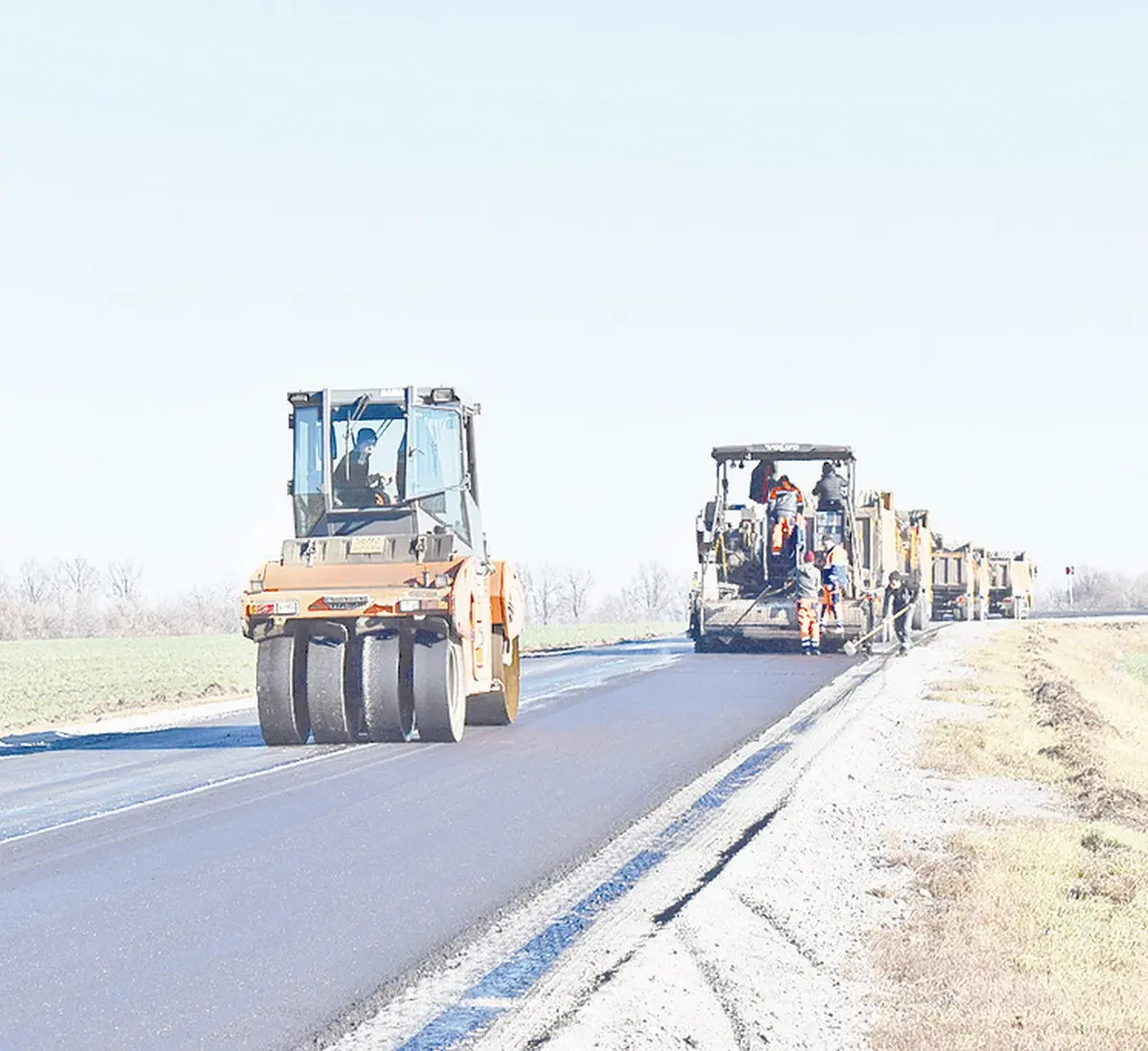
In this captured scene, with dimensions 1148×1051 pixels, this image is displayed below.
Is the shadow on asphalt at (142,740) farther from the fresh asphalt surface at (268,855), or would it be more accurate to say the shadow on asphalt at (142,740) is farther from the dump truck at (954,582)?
the dump truck at (954,582)

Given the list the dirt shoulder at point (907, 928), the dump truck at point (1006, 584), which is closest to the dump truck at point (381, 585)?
the dirt shoulder at point (907, 928)

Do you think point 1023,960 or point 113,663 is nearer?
point 1023,960

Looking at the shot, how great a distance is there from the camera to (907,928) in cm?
827

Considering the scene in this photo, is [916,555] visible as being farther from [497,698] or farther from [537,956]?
[537,956]

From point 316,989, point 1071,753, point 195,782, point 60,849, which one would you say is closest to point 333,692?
point 195,782

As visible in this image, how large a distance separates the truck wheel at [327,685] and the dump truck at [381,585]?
0.5 inches

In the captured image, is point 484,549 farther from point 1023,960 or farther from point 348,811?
point 1023,960

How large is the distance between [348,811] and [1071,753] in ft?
24.0

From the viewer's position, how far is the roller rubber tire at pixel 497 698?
59.7ft

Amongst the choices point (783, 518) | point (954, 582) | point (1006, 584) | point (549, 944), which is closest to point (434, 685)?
point (549, 944)

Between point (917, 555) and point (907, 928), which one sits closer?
point (907, 928)

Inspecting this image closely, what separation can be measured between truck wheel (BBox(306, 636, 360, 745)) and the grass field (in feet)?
26.2

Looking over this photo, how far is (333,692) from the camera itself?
648 inches

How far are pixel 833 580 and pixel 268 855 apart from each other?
2242 centimetres
